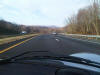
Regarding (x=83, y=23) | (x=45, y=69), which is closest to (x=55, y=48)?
(x=45, y=69)

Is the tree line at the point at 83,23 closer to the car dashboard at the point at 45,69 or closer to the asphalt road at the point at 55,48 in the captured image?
the asphalt road at the point at 55,48

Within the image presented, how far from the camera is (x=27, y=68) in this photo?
2.42 meters

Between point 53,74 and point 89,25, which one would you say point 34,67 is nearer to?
point 53,74

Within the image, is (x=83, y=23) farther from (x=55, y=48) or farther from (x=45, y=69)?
(x=45, y=69)

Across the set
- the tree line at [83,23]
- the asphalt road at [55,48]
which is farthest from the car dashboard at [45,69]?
the tree line at [83,23]

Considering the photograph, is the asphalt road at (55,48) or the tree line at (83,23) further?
the tree line at (83,23)

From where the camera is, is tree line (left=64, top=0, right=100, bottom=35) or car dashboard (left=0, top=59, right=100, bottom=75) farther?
tree line (left=64, top=0, right=100, bottom=35)

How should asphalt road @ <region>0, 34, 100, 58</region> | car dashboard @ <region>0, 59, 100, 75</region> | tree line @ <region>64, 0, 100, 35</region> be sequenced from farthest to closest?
tree line @ <region>64, 0, 100, 35</region>, asphalt road @ <region>0, 34, 100, 58</region>, car dashboard @ <region>0, 59, 100, 75</region>

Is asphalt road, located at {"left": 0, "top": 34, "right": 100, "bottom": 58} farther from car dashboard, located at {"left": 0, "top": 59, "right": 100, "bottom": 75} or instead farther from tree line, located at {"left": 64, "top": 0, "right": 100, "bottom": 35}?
tree line, located at {"left": 64, "top": 0, "right": 100, "bottom": 35}

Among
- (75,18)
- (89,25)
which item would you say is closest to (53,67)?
(89,25)

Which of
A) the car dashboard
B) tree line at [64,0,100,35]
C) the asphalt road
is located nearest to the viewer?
the car dashboard

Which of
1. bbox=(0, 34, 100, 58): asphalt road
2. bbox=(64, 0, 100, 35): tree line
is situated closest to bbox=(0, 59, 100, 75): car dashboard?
bbox=(0, 34, 100, 58): asphalt road

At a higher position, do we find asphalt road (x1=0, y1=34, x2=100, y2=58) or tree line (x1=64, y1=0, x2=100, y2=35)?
tree line (x1=64, y1=0, x2=100, y2=35)

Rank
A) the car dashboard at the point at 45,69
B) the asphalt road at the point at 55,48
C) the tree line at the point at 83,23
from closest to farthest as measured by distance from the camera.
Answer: the car dashboard at the point at 45,69 < the asphalt road at the point at 55,48 < the tree line at the point at 83,23
